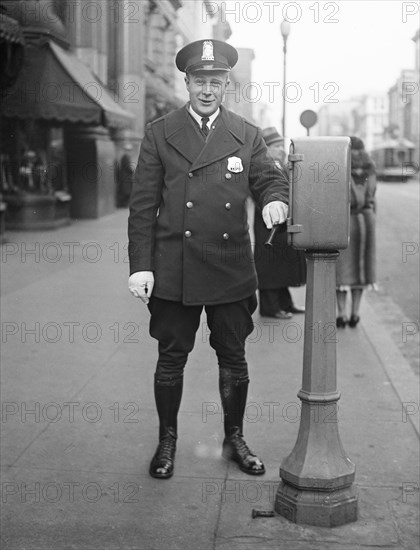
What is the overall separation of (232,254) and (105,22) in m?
21.0

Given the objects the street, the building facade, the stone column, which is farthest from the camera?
the building facade

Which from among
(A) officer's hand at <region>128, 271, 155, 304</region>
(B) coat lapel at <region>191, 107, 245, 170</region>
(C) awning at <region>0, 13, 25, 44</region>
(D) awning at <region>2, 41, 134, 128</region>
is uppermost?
(C) awning at <region>0, 13, 25, 44</region>

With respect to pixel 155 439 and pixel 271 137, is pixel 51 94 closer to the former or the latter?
pixel 271 137

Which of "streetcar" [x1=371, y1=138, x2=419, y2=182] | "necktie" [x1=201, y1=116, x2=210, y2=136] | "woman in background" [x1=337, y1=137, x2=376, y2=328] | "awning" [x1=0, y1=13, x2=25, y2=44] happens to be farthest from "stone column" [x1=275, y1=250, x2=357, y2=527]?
"streetcar" [x1=371, y1=138, x2=419, y2=182]

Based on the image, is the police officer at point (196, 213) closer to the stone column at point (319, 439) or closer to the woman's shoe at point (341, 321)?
the stone column at point (319, 439)

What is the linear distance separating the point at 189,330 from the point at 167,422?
483 mm

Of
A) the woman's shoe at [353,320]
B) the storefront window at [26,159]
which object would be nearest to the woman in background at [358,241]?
the woman's shoe at [353,320]

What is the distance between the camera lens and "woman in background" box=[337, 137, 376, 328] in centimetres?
788

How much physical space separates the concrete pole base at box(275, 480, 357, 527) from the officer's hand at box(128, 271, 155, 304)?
45.2 inches

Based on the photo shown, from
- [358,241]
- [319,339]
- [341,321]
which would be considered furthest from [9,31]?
[319,339]

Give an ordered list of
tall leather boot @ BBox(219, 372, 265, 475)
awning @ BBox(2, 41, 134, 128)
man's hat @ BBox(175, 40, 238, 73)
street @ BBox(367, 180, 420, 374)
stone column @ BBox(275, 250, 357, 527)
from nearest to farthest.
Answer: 1. stone column @ BBox(275, 250, 357, 527)
2. man's hat @ BBox(175, 40, 238, 73)
3. tall leather boot @ BBox(219, 372, 265, 475)
4. street @ BBox(367, 180, 420, 374)
5. awning @ BBox(2, 41, 134, 128)

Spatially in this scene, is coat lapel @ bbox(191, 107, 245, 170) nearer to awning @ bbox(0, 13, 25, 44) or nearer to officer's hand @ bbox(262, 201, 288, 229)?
officer's hand @ bbox(262, 201, 288, 229)

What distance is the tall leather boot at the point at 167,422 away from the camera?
14.0ft

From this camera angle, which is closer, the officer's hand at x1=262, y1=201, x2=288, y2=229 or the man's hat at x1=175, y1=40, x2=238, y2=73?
the officer's hand at x1=262, y1=201, x2=288, y2=229
